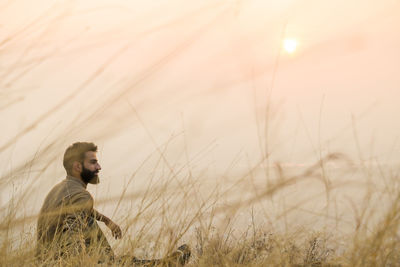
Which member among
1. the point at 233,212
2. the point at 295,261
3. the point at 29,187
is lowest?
the point at 295,261

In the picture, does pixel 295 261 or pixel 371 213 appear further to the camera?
pixel 295 261

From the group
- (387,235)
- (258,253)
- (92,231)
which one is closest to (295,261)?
(258,253)

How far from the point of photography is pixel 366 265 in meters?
1.11

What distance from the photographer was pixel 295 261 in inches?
62.4

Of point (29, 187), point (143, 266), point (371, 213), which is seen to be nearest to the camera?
point (371, 213)

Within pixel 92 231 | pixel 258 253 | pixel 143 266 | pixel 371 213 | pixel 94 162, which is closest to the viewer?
pixel 371 213

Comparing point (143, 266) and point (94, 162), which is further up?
point (94, 162)

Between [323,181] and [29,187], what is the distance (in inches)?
32.2

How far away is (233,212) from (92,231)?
0.80 metres

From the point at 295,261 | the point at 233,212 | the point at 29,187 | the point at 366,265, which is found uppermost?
the point at 29,187

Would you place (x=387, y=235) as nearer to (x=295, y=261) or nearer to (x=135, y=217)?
(x=295, y=261)

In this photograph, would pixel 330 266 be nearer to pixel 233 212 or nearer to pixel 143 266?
pixel 233 212

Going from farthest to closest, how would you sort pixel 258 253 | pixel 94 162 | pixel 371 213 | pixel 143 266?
1. pixel 94 162
2. pixel 143 266
3. pixel 258 253
4. pixel 371 213

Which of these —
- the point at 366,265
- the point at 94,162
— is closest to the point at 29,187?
the point at 366,265
